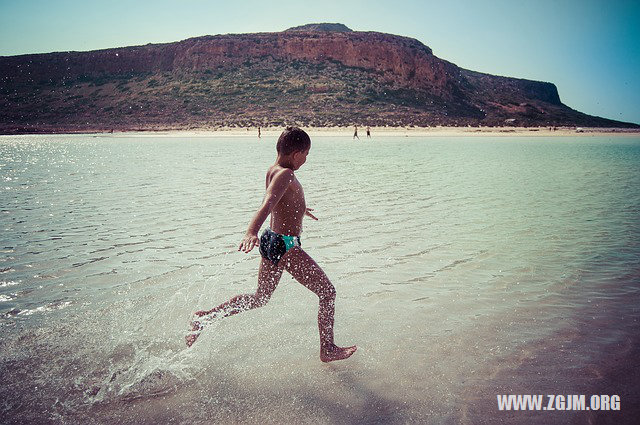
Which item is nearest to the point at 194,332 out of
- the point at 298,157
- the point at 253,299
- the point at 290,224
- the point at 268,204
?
the point at 253,299

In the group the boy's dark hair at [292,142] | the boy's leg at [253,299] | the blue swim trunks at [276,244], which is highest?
the boy's dark hair at [292,142]

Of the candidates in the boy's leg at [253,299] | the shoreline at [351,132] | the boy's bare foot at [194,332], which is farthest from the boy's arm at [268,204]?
the shoreline at [351,132]

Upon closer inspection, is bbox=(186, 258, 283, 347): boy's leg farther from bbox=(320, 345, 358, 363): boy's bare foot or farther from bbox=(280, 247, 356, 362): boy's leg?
bbox=(320, 345, 358, 363): boy's bare foot

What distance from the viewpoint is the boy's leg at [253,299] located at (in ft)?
9.84

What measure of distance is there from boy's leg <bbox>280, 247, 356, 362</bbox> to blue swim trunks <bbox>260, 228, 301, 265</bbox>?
0.04 metres

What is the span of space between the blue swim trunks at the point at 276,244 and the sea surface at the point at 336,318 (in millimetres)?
816

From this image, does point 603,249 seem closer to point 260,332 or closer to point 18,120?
point 260,332

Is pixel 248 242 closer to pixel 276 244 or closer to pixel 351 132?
pixel 276 244

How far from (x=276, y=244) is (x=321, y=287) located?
16.7 inches

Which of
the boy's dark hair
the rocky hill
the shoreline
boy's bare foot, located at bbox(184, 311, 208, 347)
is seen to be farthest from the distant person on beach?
the rocky hill

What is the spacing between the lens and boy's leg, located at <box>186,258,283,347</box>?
3.00 metres

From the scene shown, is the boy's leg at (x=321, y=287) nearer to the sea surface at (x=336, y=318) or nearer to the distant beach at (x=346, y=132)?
the sea surface at (x=336, y=318)

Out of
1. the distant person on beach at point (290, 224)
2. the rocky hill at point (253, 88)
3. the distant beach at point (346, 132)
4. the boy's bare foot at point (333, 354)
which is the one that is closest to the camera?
the distant person on beach at point (290, 224)

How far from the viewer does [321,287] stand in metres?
2.85
